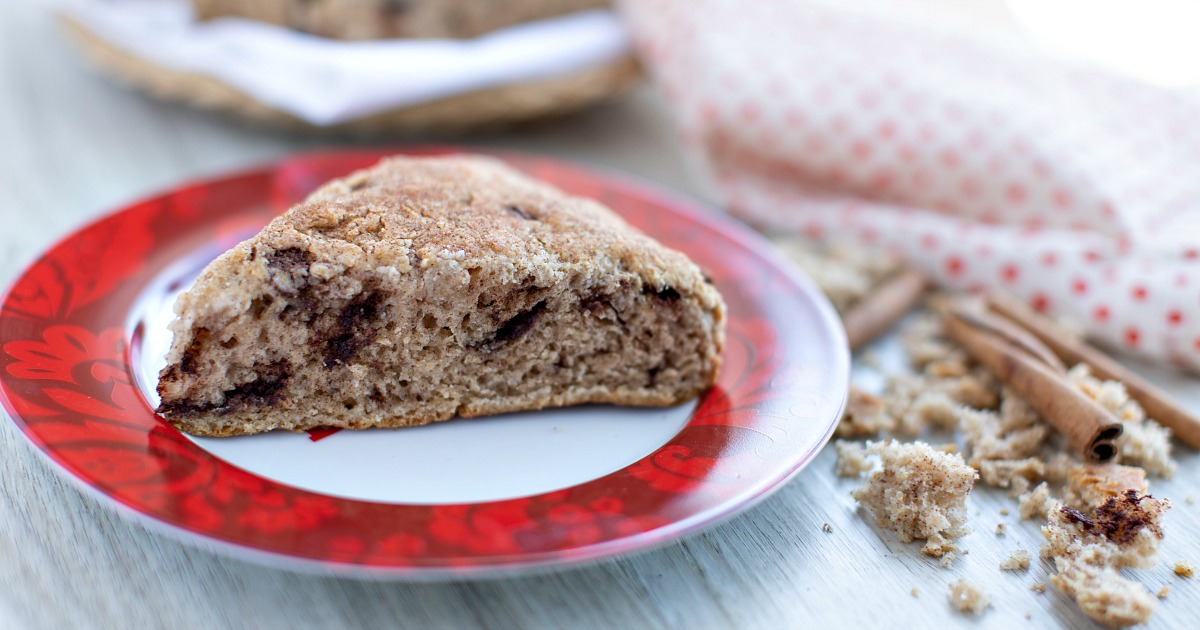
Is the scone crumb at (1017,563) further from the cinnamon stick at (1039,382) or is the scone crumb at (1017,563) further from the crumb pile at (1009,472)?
the cinnamon stick at (1039,382)

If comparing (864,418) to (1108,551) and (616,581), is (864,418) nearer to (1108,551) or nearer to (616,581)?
(1108,551)

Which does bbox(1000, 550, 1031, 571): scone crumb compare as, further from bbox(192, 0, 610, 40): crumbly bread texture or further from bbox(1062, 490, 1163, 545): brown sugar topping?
bbox(192, 0, 610, 40): crumbly bread texture

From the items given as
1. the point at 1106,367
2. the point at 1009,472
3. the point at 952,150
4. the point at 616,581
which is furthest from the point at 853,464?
the point at 952,150

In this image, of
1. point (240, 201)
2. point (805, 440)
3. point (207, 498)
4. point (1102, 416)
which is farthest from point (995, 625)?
point (240, 201)

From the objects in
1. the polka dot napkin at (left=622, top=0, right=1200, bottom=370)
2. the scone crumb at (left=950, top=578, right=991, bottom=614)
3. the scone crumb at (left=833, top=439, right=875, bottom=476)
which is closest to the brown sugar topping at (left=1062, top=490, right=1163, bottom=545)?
the scone crumb at (left=950, top=578, right=991, bottom=614)

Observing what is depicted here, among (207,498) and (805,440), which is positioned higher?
(207,498)

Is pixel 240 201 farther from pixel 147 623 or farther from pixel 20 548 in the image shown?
pixel 147 623
